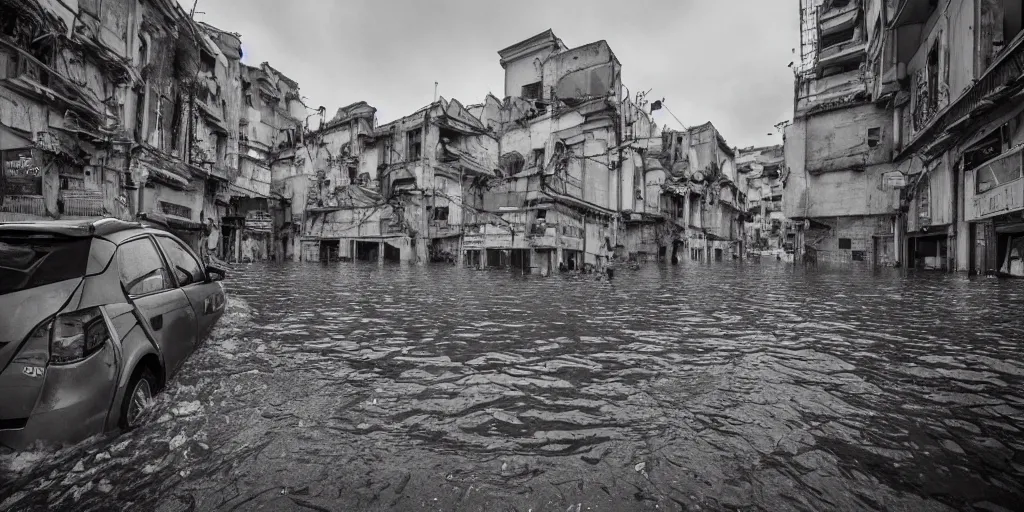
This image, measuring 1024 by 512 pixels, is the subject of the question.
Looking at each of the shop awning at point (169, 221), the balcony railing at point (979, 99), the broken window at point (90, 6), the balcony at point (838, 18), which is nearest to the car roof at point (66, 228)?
the balcony railing at point (979, 99)

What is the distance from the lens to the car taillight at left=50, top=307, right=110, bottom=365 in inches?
92.7

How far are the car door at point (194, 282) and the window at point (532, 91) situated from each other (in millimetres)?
47722

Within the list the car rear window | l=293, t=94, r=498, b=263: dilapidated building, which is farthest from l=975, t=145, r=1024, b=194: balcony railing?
l=293, t=94, r=498, b=263: dilapidated building

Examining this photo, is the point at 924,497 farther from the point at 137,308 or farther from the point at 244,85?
the point at 244,85

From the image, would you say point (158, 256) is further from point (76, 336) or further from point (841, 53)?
point (841, 53)

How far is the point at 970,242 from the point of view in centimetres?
1808

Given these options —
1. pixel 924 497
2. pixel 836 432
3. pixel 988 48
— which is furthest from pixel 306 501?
pixel 988 48

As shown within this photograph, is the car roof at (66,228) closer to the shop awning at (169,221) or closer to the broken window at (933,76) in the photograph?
the shop awning at (169,221)

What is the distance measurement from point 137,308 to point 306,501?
208 cm

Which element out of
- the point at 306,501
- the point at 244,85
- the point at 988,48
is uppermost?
the point at 244,85

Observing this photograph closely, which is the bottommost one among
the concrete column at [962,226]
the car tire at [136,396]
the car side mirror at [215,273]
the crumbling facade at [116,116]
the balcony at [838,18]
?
the car tire at [136,396]

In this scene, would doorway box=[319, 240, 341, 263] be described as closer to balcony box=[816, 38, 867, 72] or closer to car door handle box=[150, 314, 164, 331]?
car door handle box=[150, 314, 164, 331]

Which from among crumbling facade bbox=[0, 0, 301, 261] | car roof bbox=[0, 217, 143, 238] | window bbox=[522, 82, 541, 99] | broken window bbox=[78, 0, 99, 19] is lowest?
car roof bbox=[0, 217, 143, 238]

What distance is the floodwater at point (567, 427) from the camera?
7.24 ft
